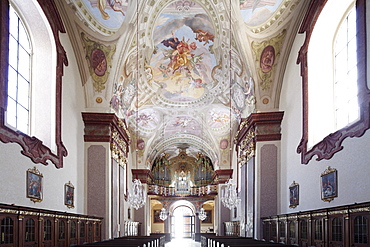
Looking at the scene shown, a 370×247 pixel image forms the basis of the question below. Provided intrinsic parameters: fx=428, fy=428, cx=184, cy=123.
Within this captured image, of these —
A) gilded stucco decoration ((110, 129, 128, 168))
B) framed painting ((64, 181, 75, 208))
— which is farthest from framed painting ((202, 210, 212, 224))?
framed painting ((64, 181, 75, 208))

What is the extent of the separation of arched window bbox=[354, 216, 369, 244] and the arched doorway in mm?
36040

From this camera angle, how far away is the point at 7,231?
9.58 meters

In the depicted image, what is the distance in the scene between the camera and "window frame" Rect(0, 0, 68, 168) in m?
10.2

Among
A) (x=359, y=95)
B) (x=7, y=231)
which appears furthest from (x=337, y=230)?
(x=7, y=231)

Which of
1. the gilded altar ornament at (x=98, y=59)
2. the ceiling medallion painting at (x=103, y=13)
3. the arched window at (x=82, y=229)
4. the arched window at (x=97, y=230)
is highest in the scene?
the ceiling medallion painting at (x=103, y=13)

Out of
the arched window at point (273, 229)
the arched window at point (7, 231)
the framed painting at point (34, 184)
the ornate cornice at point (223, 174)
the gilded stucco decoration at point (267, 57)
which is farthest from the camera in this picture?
the ornate cornice at point (223, 174)

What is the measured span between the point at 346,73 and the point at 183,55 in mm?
11046

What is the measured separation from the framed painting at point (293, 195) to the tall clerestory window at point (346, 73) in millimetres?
3182

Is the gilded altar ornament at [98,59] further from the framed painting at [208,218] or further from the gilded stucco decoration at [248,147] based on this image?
the framed painting at [208,218]

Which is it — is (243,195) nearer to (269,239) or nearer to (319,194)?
(269,239)

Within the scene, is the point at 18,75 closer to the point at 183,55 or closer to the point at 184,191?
the point at 183,55

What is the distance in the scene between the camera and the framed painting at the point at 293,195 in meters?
15.3

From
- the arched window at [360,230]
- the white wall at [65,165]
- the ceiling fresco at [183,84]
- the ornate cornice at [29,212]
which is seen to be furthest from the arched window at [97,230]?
the arched window at [360,230]

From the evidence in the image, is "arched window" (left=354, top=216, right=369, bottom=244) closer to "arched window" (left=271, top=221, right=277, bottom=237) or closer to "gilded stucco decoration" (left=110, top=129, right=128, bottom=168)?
"arched window" (left=271, top=221, right=277, bottom=237)
